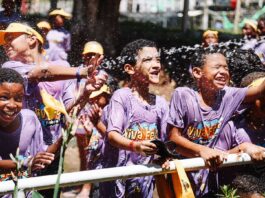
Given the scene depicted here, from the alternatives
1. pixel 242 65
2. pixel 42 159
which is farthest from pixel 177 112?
pixel 242 65

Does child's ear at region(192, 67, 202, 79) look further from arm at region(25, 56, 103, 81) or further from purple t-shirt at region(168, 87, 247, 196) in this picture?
arm at region(25, 56, 103, 81)

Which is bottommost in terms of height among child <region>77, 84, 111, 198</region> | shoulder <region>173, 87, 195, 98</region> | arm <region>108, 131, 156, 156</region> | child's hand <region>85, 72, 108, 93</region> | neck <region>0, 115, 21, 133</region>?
child <region>77, 84, 111, 198</region>

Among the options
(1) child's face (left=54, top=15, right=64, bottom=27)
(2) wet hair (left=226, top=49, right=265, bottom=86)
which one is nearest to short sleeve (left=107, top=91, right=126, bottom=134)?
(2) wet hair (left=226, top=49, right=265, bottom=86)

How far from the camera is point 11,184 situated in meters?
3.07

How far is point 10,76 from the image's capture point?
4.11 metres

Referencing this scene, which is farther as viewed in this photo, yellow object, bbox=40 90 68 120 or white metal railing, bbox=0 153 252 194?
yellow object, bbox=40 90 68 120

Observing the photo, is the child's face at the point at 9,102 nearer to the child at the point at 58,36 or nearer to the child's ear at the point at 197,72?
the child's ear at the point at 197,72

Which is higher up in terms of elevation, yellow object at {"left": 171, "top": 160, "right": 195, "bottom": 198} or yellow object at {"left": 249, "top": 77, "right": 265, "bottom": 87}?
yellow object at {"left": 249, "top": 77, "right": 265, "bottom": 87}

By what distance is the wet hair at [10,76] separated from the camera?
4.09 m

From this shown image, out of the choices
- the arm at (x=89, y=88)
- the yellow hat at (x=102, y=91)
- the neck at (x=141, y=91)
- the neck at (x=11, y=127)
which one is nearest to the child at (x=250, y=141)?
the neck at (x=141, y=91)

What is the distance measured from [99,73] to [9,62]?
63 cm

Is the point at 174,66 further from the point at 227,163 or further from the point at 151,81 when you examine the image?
the point at 227,163

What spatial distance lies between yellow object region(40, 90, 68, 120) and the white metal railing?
1.42m

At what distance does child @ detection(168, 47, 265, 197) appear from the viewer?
444 centimetres
